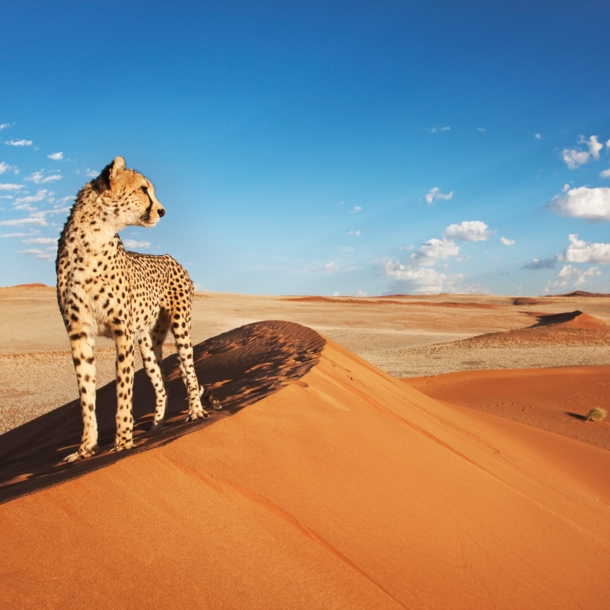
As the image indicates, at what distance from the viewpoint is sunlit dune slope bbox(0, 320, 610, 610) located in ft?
7.57

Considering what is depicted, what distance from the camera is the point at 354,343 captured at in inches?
991

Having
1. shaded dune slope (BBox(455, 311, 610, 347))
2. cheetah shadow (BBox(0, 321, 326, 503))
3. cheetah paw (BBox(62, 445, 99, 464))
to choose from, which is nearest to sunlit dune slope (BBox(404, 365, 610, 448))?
cheetah shadow (BBox(0, 321, 326, 503))

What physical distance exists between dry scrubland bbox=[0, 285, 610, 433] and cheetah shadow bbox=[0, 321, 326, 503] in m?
2.98

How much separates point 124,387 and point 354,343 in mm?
21281

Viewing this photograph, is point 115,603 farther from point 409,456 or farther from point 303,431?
point 409,456

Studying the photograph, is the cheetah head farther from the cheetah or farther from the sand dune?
the sand dune

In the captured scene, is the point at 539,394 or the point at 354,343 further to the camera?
the point at 354,343

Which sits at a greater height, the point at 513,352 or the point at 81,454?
the point at 81,454

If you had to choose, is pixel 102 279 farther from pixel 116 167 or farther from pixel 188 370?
pixel 188 370

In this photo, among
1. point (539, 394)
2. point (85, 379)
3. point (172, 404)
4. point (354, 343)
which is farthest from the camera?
point (354, 343)

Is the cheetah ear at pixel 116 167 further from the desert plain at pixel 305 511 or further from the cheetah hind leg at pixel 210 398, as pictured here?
the cheetah hind leg at pixel 210 398

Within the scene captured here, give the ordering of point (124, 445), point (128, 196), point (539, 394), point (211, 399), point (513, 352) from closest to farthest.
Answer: point (124, 445) < point (128, 196) < point (211, 399) < point (539, 394) < point (513, 352)

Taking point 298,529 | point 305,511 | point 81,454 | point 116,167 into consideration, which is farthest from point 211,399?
point 298,529

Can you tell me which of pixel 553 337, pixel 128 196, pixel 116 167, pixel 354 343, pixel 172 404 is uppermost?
pixel 116 167
